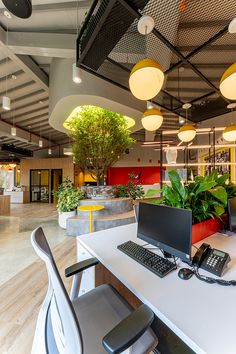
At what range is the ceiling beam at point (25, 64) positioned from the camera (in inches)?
135

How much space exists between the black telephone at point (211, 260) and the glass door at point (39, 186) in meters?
12.5

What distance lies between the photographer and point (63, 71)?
4043mm

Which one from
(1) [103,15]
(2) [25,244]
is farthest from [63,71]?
(2) [25,244]

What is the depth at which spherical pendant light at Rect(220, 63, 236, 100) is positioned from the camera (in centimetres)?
175

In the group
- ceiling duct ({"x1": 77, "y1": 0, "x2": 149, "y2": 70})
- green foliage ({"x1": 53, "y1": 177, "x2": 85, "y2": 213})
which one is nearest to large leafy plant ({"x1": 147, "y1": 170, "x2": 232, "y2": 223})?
ceiling duct ({"x1": 77, "y1": 0, "x2": 149, "y2": 70})

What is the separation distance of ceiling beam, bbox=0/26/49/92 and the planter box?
4.44m

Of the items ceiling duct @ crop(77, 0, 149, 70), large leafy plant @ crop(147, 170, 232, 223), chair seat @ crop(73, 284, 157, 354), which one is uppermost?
ceiling duct @ crop(77, 0, 149, 70)

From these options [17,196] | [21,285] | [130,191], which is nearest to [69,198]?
[130,191]

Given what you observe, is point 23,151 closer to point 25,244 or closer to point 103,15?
point 25,244

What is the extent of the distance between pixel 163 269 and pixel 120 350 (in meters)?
0.56

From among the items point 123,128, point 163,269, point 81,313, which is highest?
point 123,128

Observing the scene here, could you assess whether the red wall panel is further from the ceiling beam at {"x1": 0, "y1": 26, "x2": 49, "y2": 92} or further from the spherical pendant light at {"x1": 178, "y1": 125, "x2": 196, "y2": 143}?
the spherical pendant light at {"x1": 178, "y1": 125, "x2": 196, "y2": 143}

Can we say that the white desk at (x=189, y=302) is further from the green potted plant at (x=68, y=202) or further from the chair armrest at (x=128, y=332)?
the green potted plant at (x=68, y=202)

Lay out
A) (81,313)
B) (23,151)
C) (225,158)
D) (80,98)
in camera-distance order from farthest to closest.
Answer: (23,151) → (225,158) → (80,98) → (81,313)
